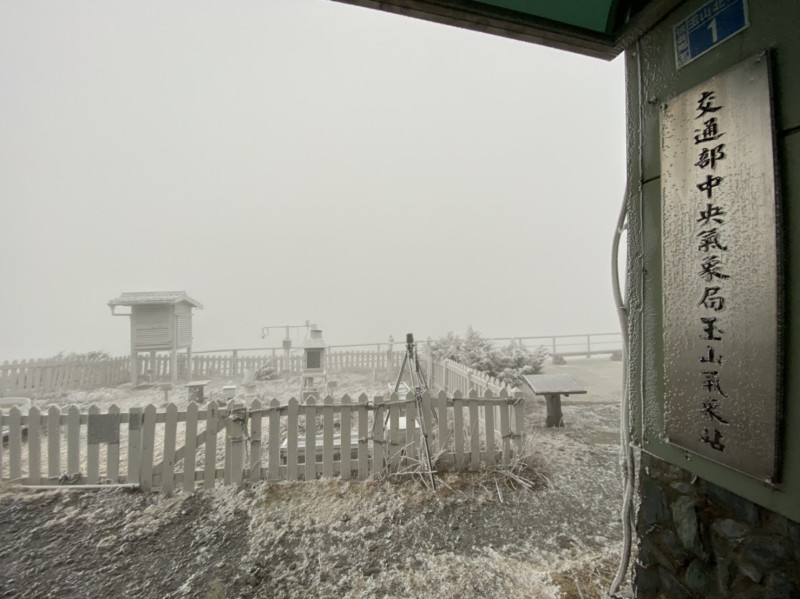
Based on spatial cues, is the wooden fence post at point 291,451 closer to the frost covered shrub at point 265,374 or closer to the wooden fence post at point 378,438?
the wooden fence post at point 378,438

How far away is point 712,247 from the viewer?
1409 mm

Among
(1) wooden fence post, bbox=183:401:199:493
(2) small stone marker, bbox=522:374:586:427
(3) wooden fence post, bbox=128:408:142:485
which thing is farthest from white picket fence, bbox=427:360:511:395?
(3) wooden fence post, bbox=128:408:142:485

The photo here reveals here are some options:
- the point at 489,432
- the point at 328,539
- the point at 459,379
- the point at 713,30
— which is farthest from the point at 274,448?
the point at 713,30

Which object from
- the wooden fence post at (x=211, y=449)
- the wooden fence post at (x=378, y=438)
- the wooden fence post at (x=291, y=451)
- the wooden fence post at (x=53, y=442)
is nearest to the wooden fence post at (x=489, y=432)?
the wooden fence post at (x=378, y=438)

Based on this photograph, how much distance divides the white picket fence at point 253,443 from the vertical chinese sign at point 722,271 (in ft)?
9.16

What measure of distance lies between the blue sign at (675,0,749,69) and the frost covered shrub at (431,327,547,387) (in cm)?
642

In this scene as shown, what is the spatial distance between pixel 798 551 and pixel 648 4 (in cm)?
238

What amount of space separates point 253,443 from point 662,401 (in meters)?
3.89

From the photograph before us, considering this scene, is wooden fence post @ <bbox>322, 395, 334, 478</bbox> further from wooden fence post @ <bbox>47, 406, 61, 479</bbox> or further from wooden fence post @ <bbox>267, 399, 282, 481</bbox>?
wooden fence post @ <bbox>47, 406, 61, 479</bbox>

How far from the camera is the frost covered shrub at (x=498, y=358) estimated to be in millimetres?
7558

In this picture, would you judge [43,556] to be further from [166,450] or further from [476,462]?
[476,462]

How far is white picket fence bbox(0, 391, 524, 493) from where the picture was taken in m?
3.80

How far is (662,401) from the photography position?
5.44 feet

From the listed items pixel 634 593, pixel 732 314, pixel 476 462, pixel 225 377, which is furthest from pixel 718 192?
pixel 225 377
